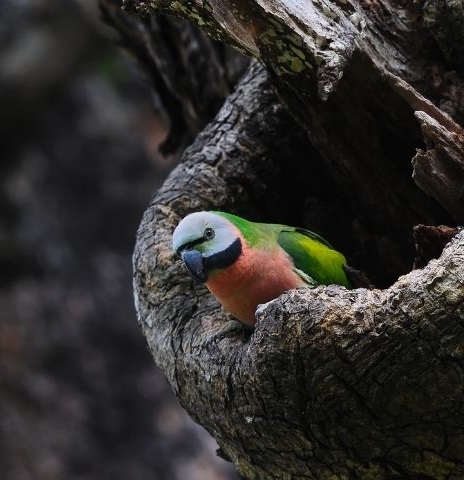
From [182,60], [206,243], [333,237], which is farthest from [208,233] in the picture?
[182,60]

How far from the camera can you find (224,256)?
10.6 feet

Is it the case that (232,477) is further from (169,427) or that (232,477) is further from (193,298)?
(193,298)

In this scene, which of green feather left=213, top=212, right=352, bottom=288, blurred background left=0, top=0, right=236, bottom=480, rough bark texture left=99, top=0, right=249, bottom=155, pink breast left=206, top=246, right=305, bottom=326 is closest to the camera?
pink breast left=206, top=246, right=305, bottom=326

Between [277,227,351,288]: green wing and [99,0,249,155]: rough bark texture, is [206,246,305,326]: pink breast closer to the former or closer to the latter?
[277,227,351,288]: green wing

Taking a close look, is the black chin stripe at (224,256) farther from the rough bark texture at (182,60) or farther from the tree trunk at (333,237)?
the rough bark texture at (182,60)

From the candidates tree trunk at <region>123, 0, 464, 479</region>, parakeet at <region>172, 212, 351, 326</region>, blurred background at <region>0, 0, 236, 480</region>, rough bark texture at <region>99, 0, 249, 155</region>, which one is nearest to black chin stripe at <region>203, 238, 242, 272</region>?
parakeet at <region>172, 212, 351, 326</region>

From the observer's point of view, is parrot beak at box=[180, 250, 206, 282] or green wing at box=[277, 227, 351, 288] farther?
green wing at box=[277, 227, 351, 288]

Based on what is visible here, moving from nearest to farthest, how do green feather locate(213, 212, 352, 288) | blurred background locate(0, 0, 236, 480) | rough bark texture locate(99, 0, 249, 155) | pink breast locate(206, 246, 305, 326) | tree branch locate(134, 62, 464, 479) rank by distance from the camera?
tree branch locate(134, 62, 464, 479) < pink breast locate(206, 246, 305, 326) < green feather locate(213, 212, 352, 288) < rough bark texture locate(99, 0, 249, 155) < blurred background locate(0, 0, 236, 480)

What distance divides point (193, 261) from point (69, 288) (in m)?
4.16

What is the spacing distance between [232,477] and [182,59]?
3749 millimetres

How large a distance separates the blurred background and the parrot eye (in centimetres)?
390

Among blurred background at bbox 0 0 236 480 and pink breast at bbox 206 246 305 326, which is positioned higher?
pink breast at bbox 206 246 305 326

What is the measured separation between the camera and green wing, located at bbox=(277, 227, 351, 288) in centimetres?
332

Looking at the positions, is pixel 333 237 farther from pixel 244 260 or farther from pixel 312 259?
pixel 244 260
